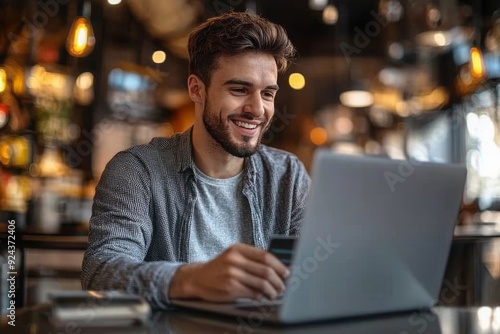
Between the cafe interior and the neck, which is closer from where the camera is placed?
the neck

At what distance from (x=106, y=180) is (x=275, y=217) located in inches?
19.5

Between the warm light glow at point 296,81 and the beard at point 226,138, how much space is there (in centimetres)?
917

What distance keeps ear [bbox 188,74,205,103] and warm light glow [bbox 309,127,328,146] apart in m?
10.1

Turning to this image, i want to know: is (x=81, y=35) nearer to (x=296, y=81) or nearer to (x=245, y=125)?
(x=245, y=125)

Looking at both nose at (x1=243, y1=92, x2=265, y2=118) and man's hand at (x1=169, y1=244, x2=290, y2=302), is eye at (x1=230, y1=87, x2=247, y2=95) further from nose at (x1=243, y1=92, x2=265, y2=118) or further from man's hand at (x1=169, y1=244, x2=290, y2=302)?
man's hand at (x1=169, y1=244, x2=290, y2=302)

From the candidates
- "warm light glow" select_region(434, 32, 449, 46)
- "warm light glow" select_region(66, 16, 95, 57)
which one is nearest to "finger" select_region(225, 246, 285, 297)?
"warm light glow" select_region(66, 16, 95, 57)

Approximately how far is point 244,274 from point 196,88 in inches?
33.8

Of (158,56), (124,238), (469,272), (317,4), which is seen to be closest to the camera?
(124,238)

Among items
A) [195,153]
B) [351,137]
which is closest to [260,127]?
[195,153]

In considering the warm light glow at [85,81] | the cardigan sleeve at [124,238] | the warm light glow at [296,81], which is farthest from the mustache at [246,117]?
the warm light glow at [296,81]

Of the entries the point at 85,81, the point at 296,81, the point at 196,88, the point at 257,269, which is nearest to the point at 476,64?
the point at 196,88

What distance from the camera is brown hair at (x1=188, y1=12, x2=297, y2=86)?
6.19 ft

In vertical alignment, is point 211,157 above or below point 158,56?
below

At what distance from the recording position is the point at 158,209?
1895mm
